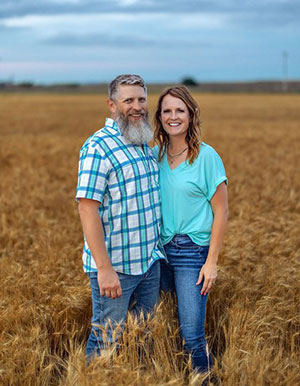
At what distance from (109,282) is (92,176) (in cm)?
65

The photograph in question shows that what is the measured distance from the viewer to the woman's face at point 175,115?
3.27 m

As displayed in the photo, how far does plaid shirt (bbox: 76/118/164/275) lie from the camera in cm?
298

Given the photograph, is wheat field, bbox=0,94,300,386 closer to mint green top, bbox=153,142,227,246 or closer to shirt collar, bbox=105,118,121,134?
mint green top, bbox=153,142,227,246

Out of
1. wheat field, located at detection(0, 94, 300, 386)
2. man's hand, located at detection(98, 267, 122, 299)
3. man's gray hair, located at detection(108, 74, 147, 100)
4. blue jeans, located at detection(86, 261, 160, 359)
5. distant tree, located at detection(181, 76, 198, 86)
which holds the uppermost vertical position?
distant tree, located at detection(181, 76, 198, 86)

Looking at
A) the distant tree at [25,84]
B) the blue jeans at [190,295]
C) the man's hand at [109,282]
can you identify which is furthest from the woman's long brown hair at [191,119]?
the distant tree at [25,84]

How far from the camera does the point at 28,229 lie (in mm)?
6566

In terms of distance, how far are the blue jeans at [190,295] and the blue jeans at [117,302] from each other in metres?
0.15

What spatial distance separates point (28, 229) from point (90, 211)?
3867 millimetres

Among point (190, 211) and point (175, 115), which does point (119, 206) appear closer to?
point (190, 211)

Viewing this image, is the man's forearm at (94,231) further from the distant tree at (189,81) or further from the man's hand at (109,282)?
the distant tree at (189,81)

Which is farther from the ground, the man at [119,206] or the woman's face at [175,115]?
the woman's face at [175,115]

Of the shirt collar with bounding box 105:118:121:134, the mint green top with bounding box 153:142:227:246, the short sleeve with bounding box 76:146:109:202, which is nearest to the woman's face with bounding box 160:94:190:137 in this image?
the mint green top with bounding box 153:142:227:246

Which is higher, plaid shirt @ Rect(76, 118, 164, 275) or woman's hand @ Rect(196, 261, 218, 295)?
plaid shirt @ Rect(76, 118, 164, 275)

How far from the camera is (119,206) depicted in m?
3.08
